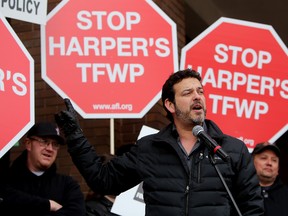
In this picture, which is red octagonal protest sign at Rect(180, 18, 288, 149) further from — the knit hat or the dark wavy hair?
the dark wavy hair

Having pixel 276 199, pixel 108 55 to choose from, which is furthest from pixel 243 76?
pixel 108 55

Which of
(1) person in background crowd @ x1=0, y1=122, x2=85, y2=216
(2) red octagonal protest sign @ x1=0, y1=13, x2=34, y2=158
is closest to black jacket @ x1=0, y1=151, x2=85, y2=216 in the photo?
(1) person in background crowd @ x1=0, y1=122, x2=85, y2=216

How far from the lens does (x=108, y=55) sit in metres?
6.09

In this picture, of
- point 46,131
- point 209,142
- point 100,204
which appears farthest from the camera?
point 100,204

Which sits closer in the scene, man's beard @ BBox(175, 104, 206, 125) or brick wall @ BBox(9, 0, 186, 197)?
man's beard @ BBox(175, 104, 206, 125)

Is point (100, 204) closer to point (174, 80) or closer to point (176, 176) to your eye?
point (174, 80)

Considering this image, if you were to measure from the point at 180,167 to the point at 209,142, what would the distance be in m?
0.30

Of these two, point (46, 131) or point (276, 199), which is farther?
point (276, 199)

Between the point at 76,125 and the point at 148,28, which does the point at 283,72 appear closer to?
the point at 148,28

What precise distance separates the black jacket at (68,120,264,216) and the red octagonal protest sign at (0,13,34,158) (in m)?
1.01

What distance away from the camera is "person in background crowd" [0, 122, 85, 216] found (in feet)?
17.9

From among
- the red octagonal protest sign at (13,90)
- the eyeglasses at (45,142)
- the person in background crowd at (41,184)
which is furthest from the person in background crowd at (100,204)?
the red octagonal protest sign at (13,90)

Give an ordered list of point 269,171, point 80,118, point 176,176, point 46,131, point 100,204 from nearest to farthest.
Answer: point 176,176
point 46,131
point 100,204
point 269,171
point 80,118

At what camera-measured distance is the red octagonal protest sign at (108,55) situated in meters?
6.00
